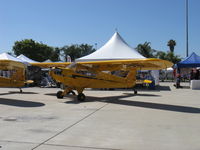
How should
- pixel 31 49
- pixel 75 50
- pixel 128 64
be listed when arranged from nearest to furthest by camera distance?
pixel 128 64 < pixel 31 49 < pixel 75 50

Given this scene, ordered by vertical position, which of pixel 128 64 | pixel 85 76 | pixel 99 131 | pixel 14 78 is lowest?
pixel 99 131

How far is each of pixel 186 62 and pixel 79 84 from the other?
12654 mm

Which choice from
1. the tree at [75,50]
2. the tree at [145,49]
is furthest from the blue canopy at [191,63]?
the tree at [75,50]

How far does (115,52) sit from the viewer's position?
21.6 metres

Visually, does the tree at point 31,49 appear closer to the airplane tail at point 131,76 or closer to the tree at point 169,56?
the tree at point 169,56

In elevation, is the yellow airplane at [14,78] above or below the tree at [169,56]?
below

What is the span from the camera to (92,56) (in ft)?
69.2

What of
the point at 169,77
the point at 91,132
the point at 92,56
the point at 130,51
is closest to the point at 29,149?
the point at 91,132

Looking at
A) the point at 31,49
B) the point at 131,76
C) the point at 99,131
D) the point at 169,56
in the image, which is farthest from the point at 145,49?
the point at 99,131

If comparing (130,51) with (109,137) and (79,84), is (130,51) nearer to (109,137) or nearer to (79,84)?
(79,84)

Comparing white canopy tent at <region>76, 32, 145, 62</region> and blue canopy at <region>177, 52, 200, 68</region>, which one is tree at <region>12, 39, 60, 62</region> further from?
blue canopy at <region>177, 52, 200, 68</region>

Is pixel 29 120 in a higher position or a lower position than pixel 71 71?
lower

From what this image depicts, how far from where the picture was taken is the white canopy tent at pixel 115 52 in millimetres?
20578

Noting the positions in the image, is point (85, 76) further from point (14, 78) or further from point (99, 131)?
point (99, 131)
